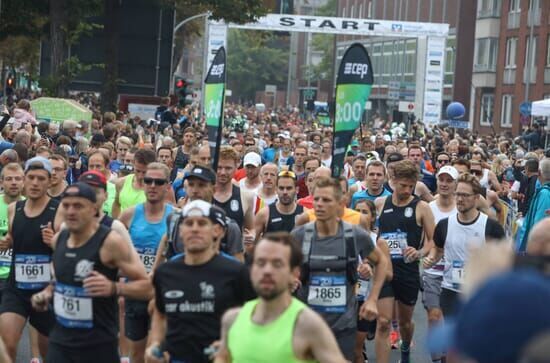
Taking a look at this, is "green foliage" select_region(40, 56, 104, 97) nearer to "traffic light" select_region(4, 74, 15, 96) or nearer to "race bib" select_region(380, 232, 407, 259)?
"race bib" select_region(380, 232, 407, 259)

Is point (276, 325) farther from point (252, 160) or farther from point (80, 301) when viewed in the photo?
point (252, 160)

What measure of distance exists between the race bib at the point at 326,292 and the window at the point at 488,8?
195 feet

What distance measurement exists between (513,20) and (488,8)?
11.1 feet

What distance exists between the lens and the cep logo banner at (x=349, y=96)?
9062mm

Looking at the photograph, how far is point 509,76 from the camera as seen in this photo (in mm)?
65562

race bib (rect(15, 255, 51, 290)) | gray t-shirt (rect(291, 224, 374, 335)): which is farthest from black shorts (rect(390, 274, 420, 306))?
race bib (rect(15, 255, 51, 290))

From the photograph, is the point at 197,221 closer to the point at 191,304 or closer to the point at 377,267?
the point at 191,304

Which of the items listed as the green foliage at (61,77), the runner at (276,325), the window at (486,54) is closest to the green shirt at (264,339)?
the runner at (276,325)

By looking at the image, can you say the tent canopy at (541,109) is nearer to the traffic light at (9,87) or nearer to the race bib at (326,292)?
the race bib at (326,292)

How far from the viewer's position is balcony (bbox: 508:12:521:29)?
64062 mm

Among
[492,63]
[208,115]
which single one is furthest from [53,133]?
[492,63]

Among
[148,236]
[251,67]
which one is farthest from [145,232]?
[251,67]

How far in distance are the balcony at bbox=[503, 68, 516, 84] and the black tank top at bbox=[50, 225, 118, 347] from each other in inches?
2316

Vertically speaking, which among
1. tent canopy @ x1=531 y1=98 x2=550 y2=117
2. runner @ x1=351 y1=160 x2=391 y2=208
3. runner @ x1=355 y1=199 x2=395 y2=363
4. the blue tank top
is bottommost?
runner @ x1=355 y1=199 x2=395 y2=363
